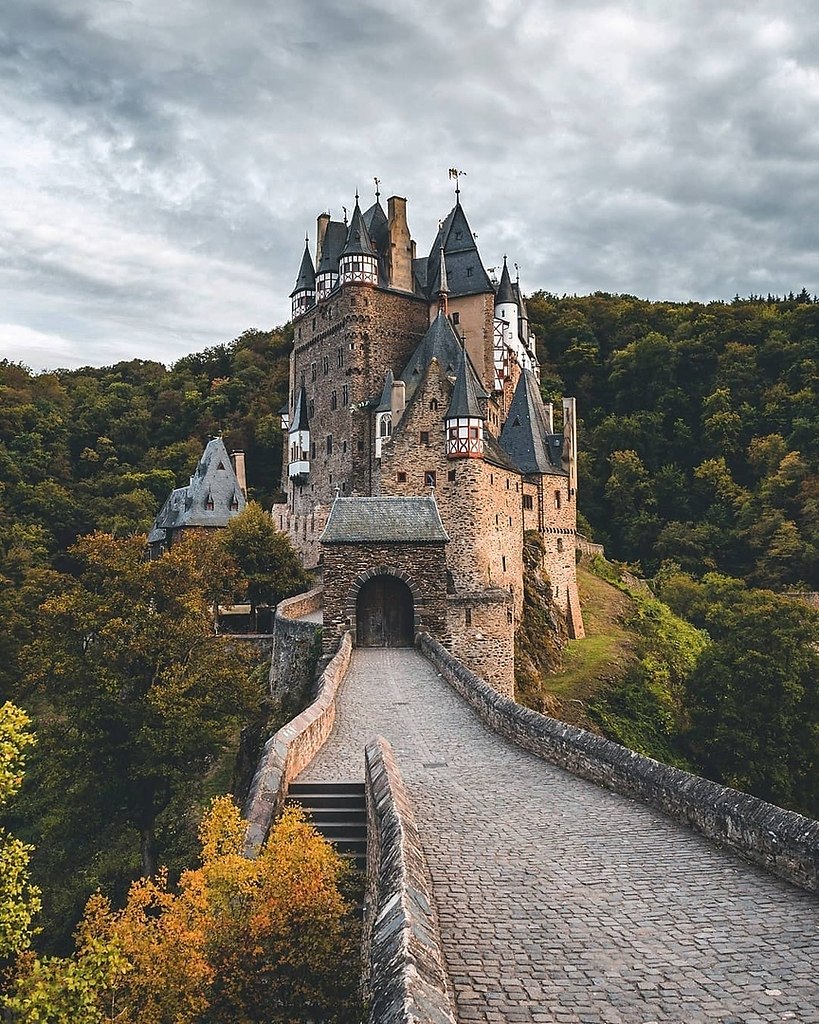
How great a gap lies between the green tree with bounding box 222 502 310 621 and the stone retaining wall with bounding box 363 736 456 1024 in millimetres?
26031

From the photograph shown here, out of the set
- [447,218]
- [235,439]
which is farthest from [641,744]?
[235,439]

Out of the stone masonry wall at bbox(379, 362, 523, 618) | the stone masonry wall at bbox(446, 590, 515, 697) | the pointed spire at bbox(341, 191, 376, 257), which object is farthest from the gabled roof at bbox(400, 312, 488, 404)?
the stone masonry wall at bbox(446, 590, 515, 697)

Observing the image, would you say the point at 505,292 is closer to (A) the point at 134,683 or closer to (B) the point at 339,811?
(A) the point at 134,683

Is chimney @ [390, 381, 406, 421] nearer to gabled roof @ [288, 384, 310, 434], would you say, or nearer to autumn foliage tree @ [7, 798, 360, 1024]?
gabled roof @ [288, 384, 310, 434]

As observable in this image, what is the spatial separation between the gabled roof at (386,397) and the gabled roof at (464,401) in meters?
7.73

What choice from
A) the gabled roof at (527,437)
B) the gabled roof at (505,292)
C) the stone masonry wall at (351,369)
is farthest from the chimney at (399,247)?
the gabled roof at (527,437)

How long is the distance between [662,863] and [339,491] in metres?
37.3

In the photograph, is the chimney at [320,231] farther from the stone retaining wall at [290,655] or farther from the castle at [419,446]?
the stone retaining wall at [290,655]

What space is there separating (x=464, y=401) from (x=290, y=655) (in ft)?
40.8

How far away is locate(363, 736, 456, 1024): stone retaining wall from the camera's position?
16.9ft

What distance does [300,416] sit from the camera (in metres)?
51.8

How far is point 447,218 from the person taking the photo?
48500 mm

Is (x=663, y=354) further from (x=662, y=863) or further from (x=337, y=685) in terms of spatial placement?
(x=662, y=863)

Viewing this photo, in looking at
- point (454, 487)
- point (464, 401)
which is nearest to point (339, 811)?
point (454, 487)
